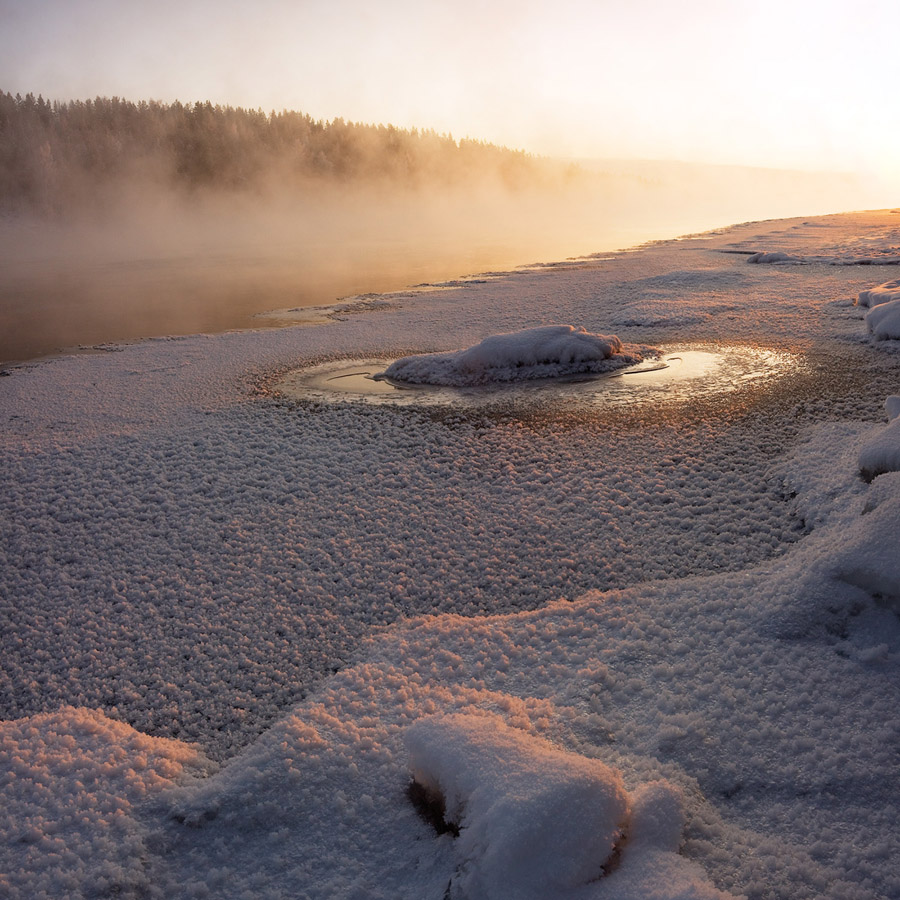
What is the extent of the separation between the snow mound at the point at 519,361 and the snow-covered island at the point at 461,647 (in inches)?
23.1

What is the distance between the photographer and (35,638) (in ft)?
7.43

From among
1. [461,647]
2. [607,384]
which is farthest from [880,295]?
[461,647]

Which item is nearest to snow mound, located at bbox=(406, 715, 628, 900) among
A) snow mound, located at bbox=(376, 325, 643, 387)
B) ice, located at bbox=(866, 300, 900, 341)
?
snow mound, located at bbox=(376, 325, 643, 387)

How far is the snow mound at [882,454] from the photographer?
2521 millimetres

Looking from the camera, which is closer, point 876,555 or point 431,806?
point 431,806

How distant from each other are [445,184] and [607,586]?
74.6 meters

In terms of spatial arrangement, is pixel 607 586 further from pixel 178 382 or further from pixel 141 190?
pixel 141 190

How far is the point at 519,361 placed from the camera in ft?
16.6

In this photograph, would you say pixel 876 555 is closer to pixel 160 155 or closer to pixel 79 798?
pixel 79 798

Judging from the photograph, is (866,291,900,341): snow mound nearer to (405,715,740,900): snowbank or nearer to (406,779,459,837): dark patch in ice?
(405,715,740,900): snowbank

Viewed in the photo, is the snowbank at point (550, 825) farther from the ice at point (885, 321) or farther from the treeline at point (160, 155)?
the treeline at point (160, 155)

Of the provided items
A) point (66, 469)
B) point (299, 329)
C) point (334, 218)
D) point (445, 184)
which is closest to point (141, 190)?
point (334, 218)

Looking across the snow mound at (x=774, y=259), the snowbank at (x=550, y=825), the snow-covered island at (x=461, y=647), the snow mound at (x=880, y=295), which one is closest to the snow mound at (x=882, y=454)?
the snow-covered island at (x=461, y=647)

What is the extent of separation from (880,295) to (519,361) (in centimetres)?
364
